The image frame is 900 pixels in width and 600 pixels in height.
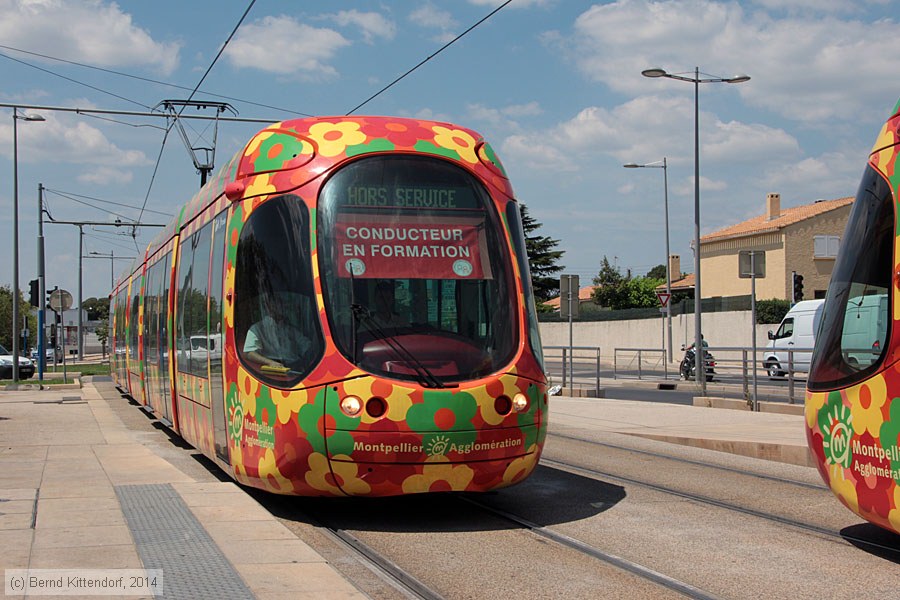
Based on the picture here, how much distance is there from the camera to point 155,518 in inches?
307

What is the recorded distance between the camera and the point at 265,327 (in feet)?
27.5

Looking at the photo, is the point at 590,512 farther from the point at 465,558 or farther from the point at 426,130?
the point at 426,130

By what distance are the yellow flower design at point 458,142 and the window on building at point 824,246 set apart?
165 ft

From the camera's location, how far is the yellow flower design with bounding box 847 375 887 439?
650 centimetres

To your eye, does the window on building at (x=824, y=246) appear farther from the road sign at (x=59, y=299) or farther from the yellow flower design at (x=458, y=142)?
the yellow flower design at (x=458, y=142)

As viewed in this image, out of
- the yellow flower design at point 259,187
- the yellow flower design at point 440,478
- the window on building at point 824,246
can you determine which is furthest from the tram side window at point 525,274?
the window on building at point 824,246

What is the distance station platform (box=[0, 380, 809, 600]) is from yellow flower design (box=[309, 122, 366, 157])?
279cm

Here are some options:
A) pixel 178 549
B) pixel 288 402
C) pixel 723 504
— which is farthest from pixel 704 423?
pixel 178 549

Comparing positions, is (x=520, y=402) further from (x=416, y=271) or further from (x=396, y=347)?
(x=416, y=271)

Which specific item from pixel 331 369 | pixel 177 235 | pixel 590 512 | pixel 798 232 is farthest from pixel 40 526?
pixel 798 232

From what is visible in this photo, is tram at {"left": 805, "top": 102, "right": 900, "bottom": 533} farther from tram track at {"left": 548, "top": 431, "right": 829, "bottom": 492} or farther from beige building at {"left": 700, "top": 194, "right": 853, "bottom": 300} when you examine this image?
beige building at {"left": 700, "top": 194, "right": 853, "bottom": 300}

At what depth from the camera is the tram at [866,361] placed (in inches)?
254

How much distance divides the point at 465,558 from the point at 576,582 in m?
0.94

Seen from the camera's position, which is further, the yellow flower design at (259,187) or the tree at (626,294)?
the tree at (626,294)
